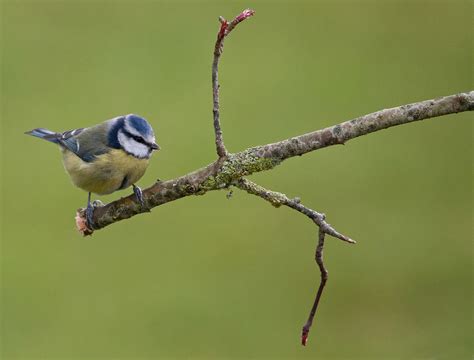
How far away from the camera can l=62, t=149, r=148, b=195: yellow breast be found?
2.16 meters

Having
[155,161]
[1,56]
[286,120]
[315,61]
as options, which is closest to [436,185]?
[286,120]

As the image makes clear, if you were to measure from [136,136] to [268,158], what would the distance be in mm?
758

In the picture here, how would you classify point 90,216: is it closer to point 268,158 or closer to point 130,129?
point 130,129

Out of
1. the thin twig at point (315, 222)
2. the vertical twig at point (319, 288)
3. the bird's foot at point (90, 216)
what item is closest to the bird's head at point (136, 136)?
the bird's foot at point (90, 216)

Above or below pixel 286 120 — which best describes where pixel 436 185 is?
below

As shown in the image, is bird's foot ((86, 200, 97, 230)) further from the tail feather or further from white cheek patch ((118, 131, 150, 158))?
the tail feather

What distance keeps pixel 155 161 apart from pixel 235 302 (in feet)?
3.03

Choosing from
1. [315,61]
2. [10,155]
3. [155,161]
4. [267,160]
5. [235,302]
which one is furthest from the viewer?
[315,61]

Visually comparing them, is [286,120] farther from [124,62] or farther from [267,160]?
[267,160]

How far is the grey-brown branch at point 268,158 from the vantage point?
1299 millimetres

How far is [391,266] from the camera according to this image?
12.5 ft

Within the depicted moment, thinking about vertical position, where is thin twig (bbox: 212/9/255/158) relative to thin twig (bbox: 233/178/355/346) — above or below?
above

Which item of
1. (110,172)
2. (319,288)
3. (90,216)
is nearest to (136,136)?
(110,172)

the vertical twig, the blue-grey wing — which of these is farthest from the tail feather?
the vertical twig
